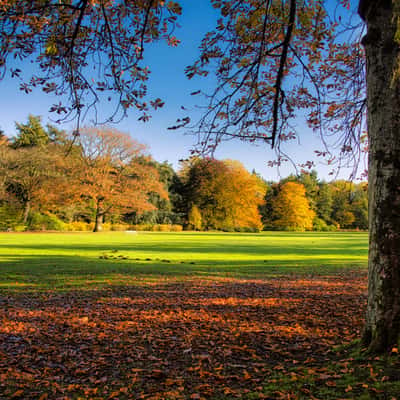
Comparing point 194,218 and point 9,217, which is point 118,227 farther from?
point 194,218

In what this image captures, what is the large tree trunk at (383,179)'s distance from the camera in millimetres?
3180

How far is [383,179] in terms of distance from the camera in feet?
10.6

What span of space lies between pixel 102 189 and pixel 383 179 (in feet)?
124

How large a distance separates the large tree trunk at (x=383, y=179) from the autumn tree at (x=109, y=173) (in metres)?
37.0

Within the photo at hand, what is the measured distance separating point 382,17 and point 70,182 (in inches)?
1525

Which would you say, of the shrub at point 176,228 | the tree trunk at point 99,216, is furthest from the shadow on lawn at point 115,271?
the shrub at point 176,228

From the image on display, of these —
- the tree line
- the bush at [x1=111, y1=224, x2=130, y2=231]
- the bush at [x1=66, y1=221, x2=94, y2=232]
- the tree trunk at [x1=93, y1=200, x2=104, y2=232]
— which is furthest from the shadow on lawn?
the bush at [x1=111, y1=224, x2=130, y2=231]

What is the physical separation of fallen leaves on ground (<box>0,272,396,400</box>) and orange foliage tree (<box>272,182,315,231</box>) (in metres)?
55.2

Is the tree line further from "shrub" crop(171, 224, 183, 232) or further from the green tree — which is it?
the green tree

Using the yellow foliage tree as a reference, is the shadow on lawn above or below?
below

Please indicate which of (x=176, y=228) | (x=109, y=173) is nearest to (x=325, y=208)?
(x=176, y=228)

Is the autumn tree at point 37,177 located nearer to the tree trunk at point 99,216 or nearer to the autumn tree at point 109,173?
the autumn tree at point 109,173

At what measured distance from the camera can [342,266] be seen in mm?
12898

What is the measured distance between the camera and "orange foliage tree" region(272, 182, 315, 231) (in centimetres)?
6134
